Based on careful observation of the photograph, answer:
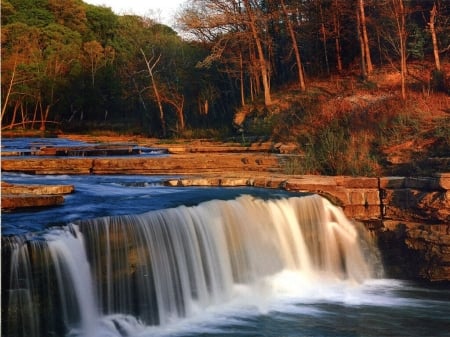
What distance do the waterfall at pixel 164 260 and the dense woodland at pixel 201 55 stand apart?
7789 mm

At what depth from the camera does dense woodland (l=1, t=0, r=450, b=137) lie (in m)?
27.9

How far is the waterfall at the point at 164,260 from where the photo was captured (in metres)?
6.86

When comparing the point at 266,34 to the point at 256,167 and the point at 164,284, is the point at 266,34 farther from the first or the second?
the point at 164,284

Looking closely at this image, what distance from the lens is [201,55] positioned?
39.8m

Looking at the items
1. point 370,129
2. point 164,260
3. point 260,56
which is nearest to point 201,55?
point 260,56

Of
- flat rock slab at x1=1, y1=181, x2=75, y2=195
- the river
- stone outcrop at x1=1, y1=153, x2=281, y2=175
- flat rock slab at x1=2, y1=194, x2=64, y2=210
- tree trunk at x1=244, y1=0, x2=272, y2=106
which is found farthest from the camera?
tree trunk at x1=244, y1=0, x2=272, y2=106

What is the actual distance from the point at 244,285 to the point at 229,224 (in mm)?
1066

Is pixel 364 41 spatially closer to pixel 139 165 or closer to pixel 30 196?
pixel 139 165

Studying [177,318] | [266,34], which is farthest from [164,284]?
[266,34]

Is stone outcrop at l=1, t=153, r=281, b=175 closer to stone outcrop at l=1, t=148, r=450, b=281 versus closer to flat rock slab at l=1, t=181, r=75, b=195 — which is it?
stone outcrop at l=1, t=148, r=450, b=281

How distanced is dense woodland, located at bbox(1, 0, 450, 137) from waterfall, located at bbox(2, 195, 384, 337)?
7789mm

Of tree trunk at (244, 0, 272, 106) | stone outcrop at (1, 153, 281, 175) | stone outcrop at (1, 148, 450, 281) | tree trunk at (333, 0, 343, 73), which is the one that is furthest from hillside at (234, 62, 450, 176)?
tree trunk at (333, 0, 343, 73)

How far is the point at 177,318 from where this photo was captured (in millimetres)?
8141

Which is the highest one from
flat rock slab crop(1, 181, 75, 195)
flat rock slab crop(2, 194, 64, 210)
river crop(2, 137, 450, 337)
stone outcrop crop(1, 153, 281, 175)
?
stone outcrop crop(1, 153, 281, 175)
